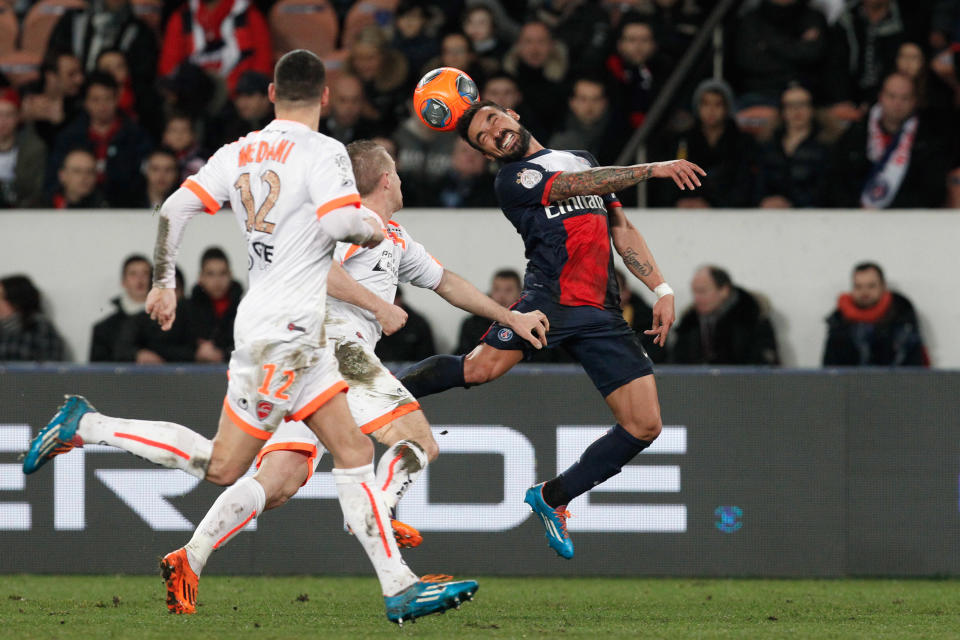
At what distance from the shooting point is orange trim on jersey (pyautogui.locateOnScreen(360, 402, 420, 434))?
22.5 feet

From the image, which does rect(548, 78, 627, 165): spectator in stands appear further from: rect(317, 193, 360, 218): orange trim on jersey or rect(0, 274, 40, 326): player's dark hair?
rect(317, 193, 360, 218): orange trim on jersey

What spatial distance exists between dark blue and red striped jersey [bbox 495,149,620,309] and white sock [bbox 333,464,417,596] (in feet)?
6.03

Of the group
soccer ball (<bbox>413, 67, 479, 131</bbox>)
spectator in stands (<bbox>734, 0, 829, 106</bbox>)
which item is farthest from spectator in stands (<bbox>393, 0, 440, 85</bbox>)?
soccer ball (<bbox>413, 67, 479, 131</bbox>)

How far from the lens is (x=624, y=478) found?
31.1ft

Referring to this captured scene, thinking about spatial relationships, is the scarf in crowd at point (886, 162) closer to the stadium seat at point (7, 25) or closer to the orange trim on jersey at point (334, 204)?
the orange trim on jersey at point (334, 204)

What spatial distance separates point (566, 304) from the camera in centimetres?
753

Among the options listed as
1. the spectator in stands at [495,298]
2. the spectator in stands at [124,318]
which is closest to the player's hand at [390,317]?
the spectator in stands at [495,298]

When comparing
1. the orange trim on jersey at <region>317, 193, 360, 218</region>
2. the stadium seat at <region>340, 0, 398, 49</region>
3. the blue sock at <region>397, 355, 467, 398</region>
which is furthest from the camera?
the stadium seat at <region>340, 0, 398, 49</region>

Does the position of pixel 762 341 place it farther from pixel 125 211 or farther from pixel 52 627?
pixel 52 627

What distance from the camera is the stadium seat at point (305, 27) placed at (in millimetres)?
13500

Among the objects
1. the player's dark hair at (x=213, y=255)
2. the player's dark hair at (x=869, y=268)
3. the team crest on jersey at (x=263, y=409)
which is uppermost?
the player's dark hair at (x=213, y=255)

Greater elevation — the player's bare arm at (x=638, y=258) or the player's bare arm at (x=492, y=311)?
the player's bare arm at (x=638, y=258)

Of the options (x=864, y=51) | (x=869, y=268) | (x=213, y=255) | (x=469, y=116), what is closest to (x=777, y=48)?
(x=864, y=51)

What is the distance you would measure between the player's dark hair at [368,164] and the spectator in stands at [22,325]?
4454mm
